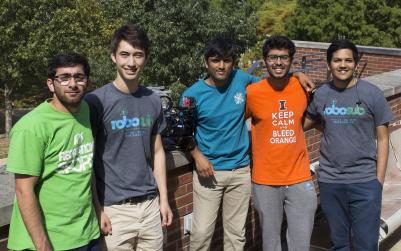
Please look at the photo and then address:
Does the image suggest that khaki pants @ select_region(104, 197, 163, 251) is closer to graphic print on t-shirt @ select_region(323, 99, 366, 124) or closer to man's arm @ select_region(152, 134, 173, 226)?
man's arm @ select_region(152, 134, 173, 226)

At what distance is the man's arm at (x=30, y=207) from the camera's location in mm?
2309

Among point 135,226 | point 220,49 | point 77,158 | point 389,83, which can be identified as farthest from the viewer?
point 389,83

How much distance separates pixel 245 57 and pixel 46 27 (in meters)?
9.43

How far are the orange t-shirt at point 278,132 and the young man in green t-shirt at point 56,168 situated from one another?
1332mm

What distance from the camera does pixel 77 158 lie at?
2559 millimetres

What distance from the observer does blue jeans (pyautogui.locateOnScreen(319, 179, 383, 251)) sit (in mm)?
3473

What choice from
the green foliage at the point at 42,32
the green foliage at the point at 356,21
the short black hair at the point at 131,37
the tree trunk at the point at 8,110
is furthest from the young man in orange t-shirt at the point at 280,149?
the tree trunk at the point at 8,110

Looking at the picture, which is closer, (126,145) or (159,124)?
(126,145)

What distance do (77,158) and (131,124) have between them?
0.44m

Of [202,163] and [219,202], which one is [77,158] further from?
[219,202]

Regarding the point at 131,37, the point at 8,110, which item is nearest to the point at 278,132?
the point at 131,37

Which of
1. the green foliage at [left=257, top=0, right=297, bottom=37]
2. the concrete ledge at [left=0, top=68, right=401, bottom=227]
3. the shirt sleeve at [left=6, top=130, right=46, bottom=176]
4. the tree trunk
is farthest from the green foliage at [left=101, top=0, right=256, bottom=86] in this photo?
the shirt sleeve at [left=6, top=130, right=46, bottom=176]

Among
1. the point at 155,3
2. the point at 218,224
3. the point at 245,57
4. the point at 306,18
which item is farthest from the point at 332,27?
the point at 218,224

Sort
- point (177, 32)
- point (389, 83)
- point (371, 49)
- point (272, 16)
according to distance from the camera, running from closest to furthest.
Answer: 1. point (389, 83)
2. point (371, 49)
3. point (177, 32)
4. point (272, 16)
